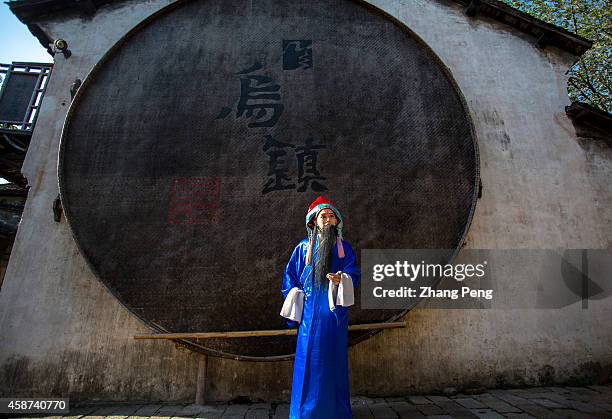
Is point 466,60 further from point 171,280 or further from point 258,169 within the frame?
point 171,280

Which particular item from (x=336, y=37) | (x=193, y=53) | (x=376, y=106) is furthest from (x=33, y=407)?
(x=336, y=37)

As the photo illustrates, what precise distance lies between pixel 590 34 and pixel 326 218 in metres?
8.58

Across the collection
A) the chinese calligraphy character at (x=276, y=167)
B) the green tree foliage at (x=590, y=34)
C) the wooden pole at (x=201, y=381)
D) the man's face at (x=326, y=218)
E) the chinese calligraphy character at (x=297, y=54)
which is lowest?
the wooden pole at (x=201, y=381)

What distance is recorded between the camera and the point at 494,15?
15.5 feet

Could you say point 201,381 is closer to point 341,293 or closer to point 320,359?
point 320,359

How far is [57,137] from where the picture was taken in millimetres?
4082

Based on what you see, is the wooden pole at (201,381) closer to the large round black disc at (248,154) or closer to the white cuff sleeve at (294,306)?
the large round black disc at (248,154)

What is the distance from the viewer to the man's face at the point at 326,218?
2.73 meters

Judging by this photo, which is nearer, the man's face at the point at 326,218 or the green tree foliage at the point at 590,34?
the man's face at the point at 326,218

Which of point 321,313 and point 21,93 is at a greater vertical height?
point 21,93

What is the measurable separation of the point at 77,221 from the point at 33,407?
5.85 ft

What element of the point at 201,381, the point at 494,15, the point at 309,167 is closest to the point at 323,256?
the point at 309,167

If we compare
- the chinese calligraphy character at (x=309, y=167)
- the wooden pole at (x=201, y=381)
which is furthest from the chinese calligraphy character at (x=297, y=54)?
the wooden pole at (x=201, y=381)

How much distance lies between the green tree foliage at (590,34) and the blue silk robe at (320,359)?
813cm
